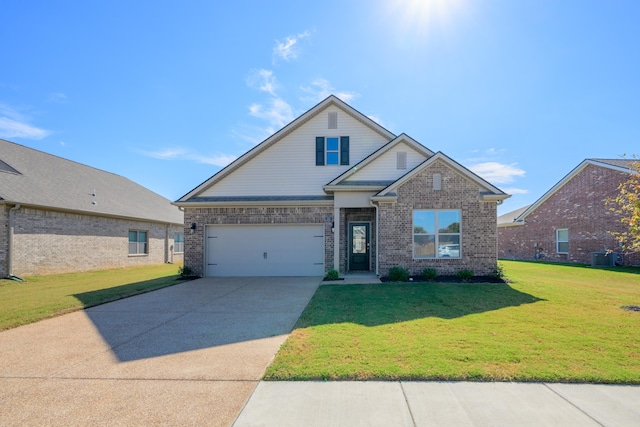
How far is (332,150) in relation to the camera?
14656 millimetres

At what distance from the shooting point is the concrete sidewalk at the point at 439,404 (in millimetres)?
3166

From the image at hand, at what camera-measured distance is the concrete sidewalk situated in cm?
317

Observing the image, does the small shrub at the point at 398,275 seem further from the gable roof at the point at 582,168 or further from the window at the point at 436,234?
the gable roof at the point at 582,168

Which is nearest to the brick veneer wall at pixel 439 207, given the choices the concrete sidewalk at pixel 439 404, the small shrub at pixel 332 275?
the small shrub at pixel 332 275

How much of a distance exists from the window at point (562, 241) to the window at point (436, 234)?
14514mm

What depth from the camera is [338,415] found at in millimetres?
3258

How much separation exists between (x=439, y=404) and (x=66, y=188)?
20.1 meters

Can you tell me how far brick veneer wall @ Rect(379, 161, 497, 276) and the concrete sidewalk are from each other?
8.47 m

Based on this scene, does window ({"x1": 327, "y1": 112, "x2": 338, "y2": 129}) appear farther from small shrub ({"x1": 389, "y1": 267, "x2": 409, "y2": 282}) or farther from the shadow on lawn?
the shadow on lawn

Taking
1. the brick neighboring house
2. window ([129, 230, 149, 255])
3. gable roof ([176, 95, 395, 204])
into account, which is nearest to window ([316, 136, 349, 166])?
gable roof ([176, 95, 395, 204])

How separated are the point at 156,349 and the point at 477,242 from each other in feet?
35.7

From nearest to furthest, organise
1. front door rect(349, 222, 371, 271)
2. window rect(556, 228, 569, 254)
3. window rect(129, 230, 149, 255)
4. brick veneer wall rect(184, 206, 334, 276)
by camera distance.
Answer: brick veneer wall rect(184, 206, 334, 276) → front door rect(349, 222, 371, 271) → window rect(129, 230, 149, 255) → window rect(556, 228, 569, 254)

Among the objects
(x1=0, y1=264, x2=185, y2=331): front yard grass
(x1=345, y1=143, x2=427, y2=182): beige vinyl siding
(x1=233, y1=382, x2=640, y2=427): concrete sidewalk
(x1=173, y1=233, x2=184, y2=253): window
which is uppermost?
(x1=345, y1=143, x2=427, y2=182): beige vinyl siding

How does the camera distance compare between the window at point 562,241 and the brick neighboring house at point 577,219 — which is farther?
the window at point 562,241
